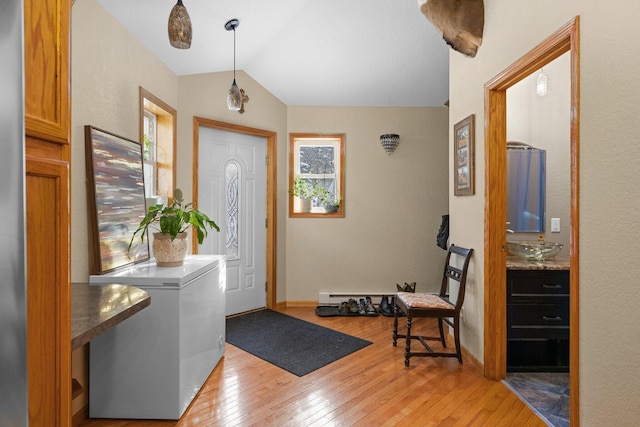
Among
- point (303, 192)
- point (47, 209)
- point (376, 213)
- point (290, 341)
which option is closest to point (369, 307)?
point (376, 213)

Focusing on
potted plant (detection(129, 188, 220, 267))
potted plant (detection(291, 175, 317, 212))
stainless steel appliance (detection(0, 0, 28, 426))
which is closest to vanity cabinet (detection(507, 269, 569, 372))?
potted plant (detection(129, 188, 220, 267))

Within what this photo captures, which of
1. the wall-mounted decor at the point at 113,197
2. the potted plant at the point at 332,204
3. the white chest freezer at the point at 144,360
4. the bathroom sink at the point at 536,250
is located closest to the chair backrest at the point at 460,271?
the bathroom sink at the point at 536,250

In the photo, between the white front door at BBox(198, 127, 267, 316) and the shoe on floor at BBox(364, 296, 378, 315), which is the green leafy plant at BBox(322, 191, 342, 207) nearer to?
the white front door at BBox(198, 127, 267, 316)

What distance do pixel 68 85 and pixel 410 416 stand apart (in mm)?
2141

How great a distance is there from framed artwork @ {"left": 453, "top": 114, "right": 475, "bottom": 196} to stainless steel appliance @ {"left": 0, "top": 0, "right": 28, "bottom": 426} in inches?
104

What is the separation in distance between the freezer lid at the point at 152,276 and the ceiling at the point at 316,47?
1.57 m

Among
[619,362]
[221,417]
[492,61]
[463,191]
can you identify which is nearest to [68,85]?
[221,417]

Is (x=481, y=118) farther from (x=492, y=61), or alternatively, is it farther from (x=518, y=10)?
(x=518, y=10)

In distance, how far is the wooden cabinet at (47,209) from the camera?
0.69m

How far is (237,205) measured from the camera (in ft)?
13.0

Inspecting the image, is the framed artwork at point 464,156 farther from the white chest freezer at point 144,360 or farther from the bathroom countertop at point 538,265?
the white chest freezer at point 144,360

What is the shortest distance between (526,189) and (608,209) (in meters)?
1.64

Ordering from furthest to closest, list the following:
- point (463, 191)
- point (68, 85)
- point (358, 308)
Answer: point (358, 308) < point (463, 191) < point (68, 85)

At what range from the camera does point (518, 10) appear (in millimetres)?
2078
